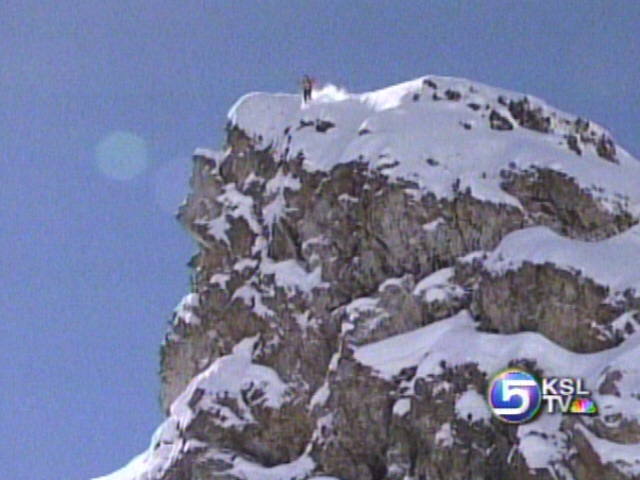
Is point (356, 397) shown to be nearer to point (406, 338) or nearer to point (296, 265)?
point (406, 338)

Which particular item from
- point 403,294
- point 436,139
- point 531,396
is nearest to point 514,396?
point 531,396

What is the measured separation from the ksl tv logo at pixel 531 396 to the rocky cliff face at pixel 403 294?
0.48 metres

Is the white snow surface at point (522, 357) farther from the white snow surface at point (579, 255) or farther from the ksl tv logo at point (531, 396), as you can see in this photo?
the white snow surface at point (579, 255)

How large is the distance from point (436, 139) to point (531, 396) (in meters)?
18.6

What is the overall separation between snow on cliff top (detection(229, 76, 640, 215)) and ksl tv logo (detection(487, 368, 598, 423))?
12197 mm

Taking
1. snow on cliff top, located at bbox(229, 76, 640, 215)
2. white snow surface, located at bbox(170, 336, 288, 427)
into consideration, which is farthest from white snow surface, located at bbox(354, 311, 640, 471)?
snow on cliff top, located at bbox(229, 76, 640, 215)

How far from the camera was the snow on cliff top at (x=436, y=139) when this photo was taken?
61.0 metres

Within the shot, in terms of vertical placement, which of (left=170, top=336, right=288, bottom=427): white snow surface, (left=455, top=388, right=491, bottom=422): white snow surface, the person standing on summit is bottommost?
(left=455, top=388, right=491, bottom=422): white snow surface

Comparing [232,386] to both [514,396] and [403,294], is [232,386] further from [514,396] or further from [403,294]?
[514,396]

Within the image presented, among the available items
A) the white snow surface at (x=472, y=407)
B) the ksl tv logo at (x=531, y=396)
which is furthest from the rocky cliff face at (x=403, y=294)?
the ksl tv logo at (x=531, y=396)

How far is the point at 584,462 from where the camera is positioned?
155ft

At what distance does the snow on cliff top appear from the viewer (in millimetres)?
61000

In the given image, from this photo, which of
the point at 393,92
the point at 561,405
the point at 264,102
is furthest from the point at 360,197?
the point at 561,405

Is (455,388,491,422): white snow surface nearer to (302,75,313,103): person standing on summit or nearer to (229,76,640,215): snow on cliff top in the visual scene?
(229,76,640,215): snow on cliff top
